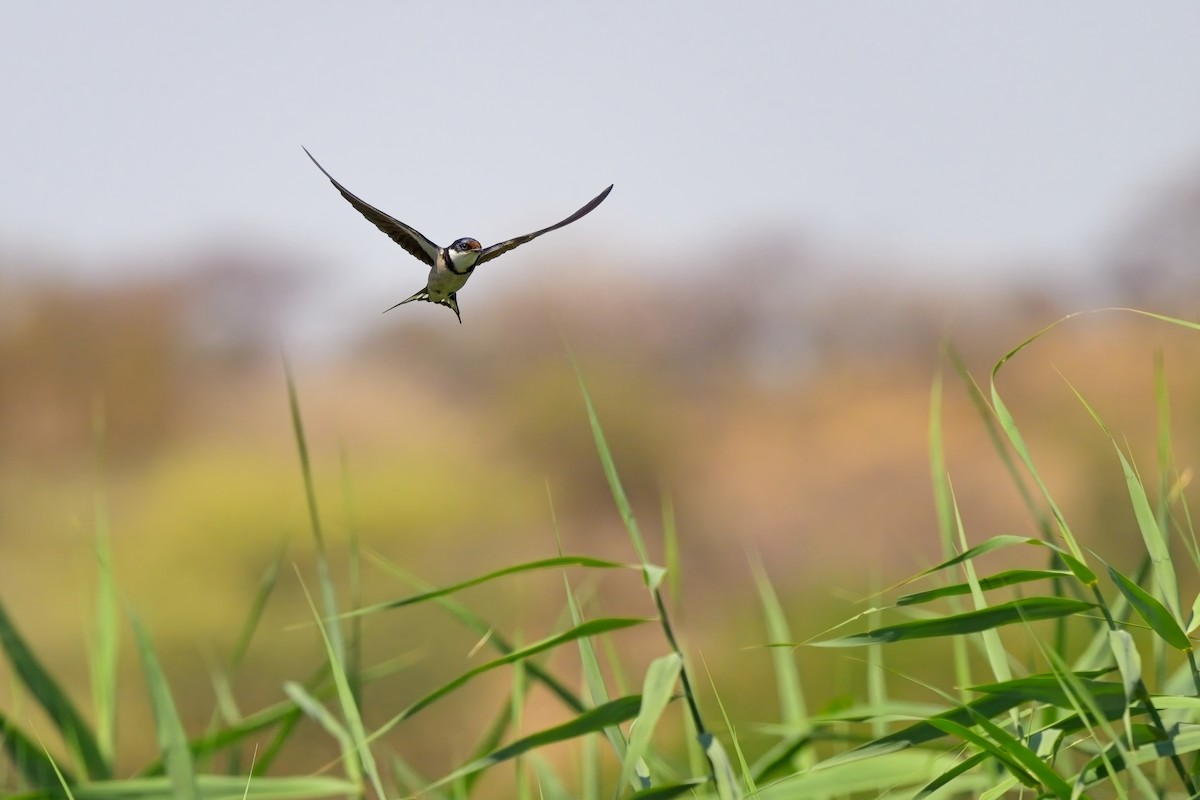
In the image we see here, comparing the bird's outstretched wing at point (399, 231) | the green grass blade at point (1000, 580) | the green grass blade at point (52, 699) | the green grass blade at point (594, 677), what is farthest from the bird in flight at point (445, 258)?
the green grass blade at point (52, 699)

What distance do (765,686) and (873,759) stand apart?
14978mm

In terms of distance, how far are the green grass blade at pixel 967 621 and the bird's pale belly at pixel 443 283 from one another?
1.17 feet

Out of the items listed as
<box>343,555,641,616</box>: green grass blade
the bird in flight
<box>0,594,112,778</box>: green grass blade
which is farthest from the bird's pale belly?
<box>0,594,112,778</box>: green grass blade

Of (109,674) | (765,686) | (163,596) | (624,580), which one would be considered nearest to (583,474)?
(624,580)

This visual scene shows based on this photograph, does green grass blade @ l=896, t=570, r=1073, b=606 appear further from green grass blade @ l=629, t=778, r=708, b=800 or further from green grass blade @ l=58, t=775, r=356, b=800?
green grass blade @ l=58, t=775, r=356, b=800

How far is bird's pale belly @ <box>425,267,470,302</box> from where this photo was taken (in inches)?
34.3

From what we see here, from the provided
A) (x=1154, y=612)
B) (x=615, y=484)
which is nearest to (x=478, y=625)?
(x=615, y=484)

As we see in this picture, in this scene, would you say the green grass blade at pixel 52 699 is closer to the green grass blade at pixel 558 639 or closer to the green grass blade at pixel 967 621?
the green grass blade at pixel 558 639

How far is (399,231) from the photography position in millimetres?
962

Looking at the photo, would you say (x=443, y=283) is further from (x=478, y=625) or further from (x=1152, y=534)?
(x=1152, y=534)

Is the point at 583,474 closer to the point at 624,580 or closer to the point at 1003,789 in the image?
the point at 624,580

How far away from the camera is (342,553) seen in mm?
16203

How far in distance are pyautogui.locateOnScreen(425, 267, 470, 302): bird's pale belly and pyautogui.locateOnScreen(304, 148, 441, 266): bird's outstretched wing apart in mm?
20

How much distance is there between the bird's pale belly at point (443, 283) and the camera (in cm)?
87
